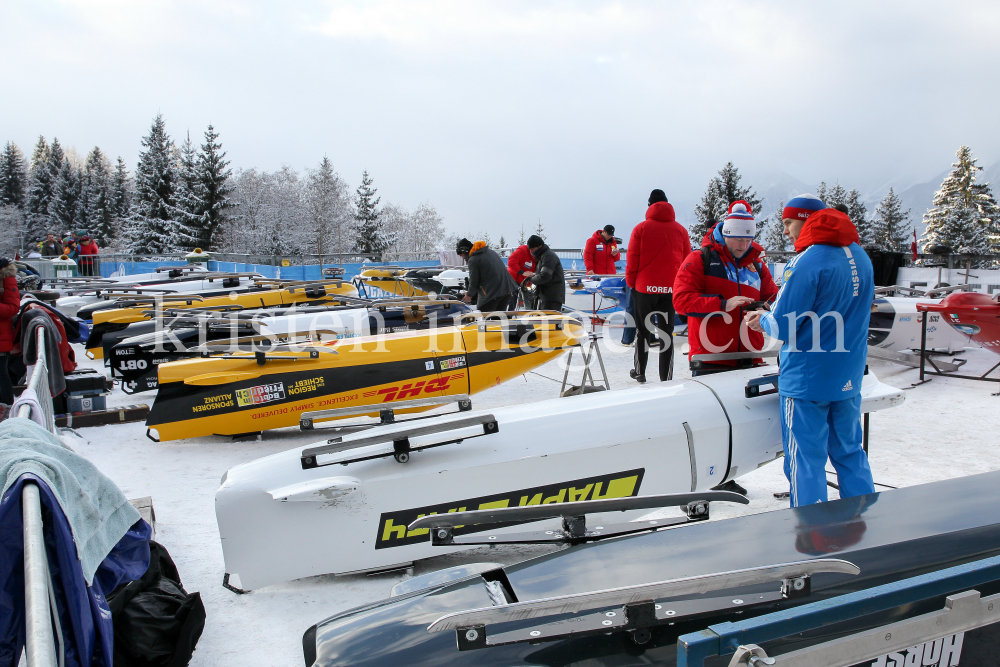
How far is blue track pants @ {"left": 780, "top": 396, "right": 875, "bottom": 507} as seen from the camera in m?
3.05

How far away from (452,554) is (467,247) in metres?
6.44

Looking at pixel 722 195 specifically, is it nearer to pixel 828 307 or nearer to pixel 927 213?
pixel 927 213

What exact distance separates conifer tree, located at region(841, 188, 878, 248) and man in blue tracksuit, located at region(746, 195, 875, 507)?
43388 mm

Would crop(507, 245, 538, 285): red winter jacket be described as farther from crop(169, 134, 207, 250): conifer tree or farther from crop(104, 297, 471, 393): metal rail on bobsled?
crop(169, 134, 207, 250): conifer tree

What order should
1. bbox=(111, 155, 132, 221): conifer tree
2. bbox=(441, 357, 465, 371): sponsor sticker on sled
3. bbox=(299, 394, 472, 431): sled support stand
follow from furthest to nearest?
bbox=(111, 155, 132, 221): conifer tree → bbox=(441, 357, 465, 371): sponsor sticker on sled → bbox=(299, 394, 472, 431): sled support stand

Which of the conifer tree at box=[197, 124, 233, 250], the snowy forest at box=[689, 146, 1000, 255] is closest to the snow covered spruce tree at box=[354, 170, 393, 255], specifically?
the conifer tree at box=[197, 124, 233, 250]

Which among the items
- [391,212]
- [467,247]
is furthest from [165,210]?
[467,247]

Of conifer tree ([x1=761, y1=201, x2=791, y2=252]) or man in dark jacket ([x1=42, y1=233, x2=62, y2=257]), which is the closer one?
man in dark jacket ([x1=42, y1=233, x2=62, y2=257])

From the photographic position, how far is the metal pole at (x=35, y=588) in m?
1.28

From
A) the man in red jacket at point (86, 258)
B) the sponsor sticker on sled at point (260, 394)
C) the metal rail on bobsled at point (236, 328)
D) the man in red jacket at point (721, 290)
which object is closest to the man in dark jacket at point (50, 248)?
the man in red jacket at point (86, 258)

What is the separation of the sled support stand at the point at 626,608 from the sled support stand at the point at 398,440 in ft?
5.41

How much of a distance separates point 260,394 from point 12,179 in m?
75.6

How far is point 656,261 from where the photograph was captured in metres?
6.20

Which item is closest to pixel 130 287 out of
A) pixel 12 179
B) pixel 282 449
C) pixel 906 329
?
pixel 282 449
